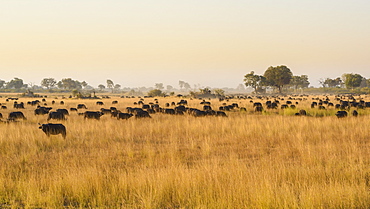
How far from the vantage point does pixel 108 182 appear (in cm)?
679

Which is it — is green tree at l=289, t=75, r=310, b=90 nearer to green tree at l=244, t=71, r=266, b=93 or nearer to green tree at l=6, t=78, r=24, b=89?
green tree at l=244, t=71, r=266, b=93

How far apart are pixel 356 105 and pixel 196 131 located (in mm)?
26208

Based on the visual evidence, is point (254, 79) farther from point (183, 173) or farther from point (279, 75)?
point (183, 173)

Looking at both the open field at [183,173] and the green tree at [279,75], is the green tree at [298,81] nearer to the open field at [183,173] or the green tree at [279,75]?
the green tree at [279,75]

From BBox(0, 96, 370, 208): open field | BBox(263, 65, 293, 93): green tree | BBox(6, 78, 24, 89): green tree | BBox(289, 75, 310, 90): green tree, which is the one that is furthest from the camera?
BBox(6, 78, 24, 89): green tree

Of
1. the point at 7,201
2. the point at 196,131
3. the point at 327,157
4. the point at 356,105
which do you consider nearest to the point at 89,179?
the point at 7,201

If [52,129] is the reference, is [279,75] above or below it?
above

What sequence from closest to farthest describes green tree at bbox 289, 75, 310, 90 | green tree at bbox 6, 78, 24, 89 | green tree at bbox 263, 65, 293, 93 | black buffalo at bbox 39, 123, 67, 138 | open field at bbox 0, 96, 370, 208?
open field at bbox 0, 96, 370, 208, black buffalo at bbox 39, 123, 67, 138, green tree at bbox 263, 65, 293, 93, green tree at bbox 289, 75, 310, 90, green tree at bbox 6, 78, 24, 89

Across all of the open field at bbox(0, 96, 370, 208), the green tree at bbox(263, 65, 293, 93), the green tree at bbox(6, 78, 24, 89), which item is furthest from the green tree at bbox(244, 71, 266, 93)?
the green tree at bbox(6, 78, 24, 89)

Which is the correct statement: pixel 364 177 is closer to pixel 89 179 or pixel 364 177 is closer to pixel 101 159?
pixel 89 179

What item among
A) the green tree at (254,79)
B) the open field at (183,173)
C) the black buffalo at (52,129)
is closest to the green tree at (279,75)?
the green tree at (254,79)

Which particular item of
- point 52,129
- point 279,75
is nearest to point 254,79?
point 279,75

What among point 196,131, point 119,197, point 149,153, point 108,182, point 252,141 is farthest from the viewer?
point 196,131

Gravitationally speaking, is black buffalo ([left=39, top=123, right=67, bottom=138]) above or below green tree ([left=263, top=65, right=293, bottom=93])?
below
